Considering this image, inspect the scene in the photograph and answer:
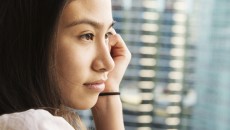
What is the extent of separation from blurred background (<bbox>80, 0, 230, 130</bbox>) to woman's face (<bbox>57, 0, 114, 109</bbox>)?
9.25 m

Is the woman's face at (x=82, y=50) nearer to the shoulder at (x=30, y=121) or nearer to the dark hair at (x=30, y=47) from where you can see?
the dark hair at (x=30, y=47)

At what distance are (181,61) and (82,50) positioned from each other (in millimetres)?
12366

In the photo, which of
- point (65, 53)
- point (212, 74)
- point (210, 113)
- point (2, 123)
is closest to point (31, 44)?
point (65, 53)

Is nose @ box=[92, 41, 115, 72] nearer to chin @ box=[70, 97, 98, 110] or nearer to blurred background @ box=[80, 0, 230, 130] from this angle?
chin @ box=[70, 97, 98, 110]

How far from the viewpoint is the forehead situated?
50 centimetres

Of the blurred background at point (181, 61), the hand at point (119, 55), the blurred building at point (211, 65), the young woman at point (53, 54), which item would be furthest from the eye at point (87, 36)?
the blurred building at point (211, 65)

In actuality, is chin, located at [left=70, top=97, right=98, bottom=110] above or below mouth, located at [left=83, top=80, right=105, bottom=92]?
below

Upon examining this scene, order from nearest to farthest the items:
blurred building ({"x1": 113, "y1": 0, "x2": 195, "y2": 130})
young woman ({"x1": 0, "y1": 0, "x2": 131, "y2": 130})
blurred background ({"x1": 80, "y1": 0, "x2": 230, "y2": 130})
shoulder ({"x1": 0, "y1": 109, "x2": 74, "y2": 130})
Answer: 1. shoulder ({"x1": 0, "y1": 109, "x2": 74, "y2": 130})
2. young woman ({"x1": 0, "y1": 0, "x2": 131, "y2": 130})
3. blurred background ({"x1": 80, "y1": 0, "x2": 230, "y2": 130})
4. blurred building ({"x1": 113, "y1": 0, "x2": 195, "y2": 130})

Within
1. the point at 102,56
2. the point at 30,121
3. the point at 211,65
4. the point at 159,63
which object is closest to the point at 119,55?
the point at 102,56

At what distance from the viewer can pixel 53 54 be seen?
492mm

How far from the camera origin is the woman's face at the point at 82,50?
1.67 ft

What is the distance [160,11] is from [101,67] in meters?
11.5

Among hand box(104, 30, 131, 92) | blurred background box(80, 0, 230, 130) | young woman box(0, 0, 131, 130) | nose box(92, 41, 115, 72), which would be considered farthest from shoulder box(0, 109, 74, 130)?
blurred background box(80, 0, 230, 130)

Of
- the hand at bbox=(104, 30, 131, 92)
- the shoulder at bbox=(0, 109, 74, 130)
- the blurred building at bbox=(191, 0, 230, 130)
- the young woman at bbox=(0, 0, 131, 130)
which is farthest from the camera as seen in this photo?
the blurred building at bbox=(191, 0, 230, 130)
